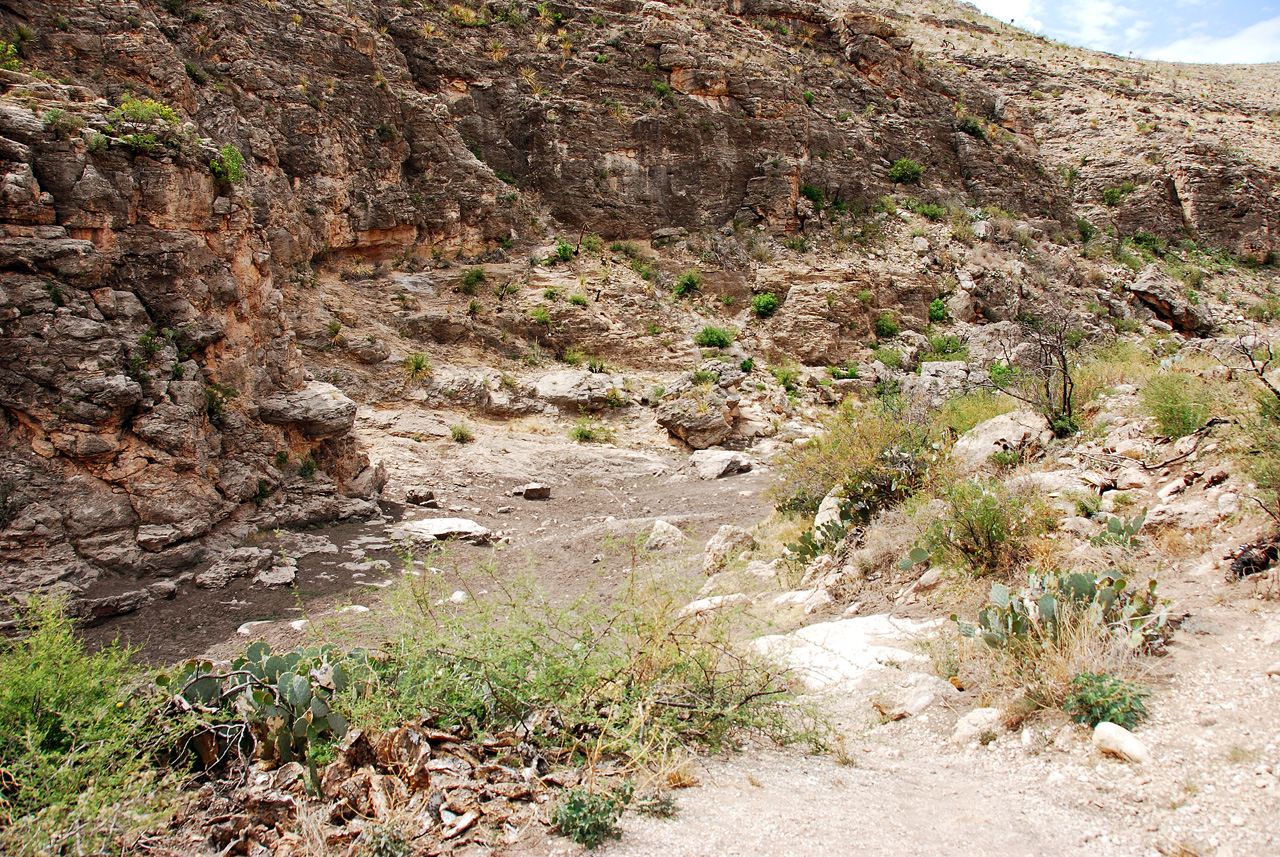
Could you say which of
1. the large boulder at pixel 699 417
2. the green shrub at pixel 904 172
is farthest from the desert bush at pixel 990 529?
the green shrub at pixel 904 172

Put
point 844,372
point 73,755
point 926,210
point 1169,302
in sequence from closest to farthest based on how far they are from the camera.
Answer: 1. point 73,755
2. point 844,372
3. point 1169,302
4. point 926,210

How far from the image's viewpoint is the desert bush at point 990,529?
463 cm

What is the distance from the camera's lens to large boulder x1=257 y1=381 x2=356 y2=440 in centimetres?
973

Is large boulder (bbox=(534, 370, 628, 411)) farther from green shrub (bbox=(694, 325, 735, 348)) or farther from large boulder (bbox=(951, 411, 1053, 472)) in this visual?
large boulder (bbox=(951, 411, 1053, 472))

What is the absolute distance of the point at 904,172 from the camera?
84.2ft

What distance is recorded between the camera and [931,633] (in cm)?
417

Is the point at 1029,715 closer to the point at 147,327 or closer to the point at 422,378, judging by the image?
the point at 147,327

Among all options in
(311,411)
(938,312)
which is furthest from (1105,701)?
→ (938,312)

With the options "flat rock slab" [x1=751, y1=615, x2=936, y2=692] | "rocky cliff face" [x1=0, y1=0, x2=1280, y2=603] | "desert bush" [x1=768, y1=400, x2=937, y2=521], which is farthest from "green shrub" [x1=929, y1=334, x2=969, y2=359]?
"flat rock slab" [x1=751, y1=615, x2=936, y2=692]

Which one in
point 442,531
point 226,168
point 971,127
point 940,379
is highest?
point 971,127

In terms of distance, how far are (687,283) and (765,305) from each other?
2.62m

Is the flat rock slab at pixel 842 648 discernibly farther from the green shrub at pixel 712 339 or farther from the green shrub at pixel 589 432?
the green shrub at pixel 712 339

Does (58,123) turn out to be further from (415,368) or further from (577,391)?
(577,391)

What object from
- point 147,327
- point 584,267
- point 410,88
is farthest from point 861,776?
point 410,88
